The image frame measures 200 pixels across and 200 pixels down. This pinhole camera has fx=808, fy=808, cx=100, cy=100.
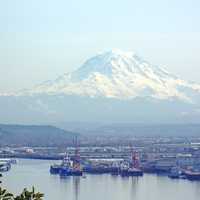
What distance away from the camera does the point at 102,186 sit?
16.4 m

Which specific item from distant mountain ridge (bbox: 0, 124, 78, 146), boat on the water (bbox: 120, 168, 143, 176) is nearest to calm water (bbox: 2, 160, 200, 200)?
boat on the water (bbox: 120, 168, 143, 176)

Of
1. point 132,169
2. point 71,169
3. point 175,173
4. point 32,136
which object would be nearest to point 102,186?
point 175,173

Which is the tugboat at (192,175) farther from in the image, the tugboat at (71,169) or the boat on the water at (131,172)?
the tugboat at (71,169)

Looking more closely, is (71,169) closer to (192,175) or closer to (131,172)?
(131,172)

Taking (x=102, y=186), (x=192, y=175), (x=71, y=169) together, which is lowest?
(x=102, y=186)

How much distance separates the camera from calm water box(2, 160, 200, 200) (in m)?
14.4

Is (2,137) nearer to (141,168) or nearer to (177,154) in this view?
A: (177,154)

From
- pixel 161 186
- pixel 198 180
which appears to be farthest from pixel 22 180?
pixel 198 180

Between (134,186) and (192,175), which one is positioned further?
(192,175)

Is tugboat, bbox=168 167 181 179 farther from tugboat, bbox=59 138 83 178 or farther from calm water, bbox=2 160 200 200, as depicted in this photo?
tugboat, bbox=59 138 83 178

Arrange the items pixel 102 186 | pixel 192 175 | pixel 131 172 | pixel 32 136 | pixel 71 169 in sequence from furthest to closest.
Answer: pixel 32 136, pixel 71 169, pixel 131 172, pixel 192 175, pixel 102 186

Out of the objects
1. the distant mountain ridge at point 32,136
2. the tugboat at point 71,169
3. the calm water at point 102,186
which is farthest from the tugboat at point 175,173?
the distant mountain ridge at point 32,136

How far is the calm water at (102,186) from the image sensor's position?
1441 centimetres

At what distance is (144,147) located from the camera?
102 feet
